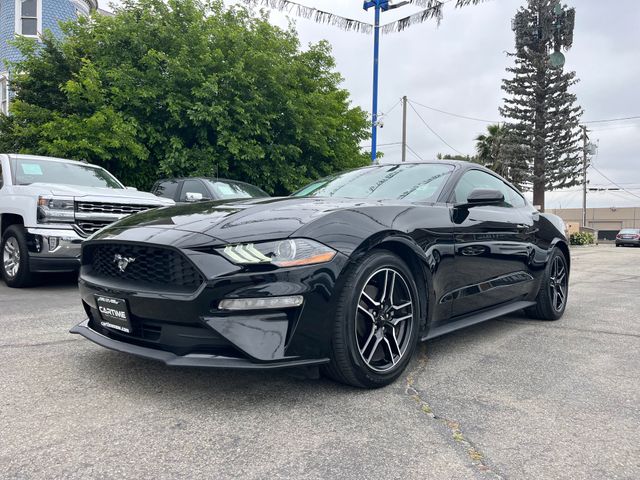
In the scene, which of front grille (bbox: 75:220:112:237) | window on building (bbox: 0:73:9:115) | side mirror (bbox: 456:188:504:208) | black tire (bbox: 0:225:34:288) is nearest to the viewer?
side mirror (bbox: 456:188:504:208)

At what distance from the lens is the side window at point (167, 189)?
354 inches

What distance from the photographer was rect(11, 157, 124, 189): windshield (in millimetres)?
6590

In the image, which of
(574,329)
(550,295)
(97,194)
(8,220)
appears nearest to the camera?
(574,329)

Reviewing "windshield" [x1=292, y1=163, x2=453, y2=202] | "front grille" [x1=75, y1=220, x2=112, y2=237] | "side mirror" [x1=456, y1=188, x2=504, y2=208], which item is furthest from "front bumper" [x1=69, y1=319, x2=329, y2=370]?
"front grille" [x1=75, y1=220, x2=112, y2=237]

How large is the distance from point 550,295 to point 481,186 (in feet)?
4.66

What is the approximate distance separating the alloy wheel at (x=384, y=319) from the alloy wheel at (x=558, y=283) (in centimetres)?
252

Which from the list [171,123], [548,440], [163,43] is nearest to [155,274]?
[548,440]

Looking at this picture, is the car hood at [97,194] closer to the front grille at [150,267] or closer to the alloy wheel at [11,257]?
the alloy wheel at [11,257]

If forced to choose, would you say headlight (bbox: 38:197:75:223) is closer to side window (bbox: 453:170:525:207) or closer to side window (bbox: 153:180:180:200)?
side window (bbox: 153:180:180:200)

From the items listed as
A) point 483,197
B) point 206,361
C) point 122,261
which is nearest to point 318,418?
point 206,361

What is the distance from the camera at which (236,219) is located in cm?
276

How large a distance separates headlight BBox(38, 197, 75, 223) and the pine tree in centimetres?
3294

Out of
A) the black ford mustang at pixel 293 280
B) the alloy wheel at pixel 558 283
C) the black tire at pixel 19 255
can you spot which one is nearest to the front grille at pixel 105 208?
the black tire at pixel 19 255

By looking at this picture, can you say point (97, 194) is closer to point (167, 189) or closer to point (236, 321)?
point (167, 189)
